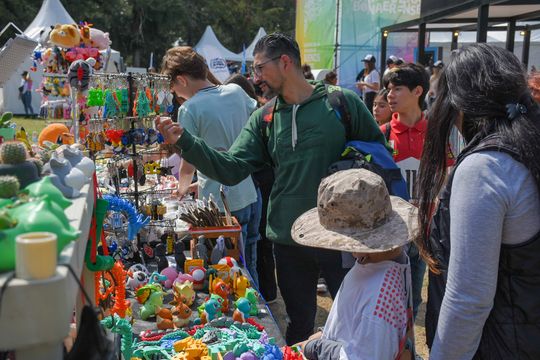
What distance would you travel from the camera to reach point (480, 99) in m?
1.33

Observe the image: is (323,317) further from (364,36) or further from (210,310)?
(364,36)

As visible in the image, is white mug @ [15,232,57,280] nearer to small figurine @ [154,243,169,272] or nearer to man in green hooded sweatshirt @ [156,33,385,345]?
man in green hooded sweatshirt @ [156,33,385,345]

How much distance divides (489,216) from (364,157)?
1.05 m

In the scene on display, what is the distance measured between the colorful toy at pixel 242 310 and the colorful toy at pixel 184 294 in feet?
0.71

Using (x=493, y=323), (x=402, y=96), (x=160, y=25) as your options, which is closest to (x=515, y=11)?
(x=402, y=96)

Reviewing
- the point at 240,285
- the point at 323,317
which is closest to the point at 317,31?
the point at 323,317

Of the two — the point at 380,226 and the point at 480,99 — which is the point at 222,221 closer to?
the point at 380,226

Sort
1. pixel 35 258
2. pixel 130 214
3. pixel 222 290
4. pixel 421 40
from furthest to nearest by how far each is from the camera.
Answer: pixel 421 40, pixel 130 214, pixel 222 290, pixel 35 258

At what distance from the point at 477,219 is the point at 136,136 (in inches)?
93.6

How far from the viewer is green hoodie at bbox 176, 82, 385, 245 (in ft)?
7.70

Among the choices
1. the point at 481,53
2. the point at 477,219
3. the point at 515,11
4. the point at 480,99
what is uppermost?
the point at 515,11

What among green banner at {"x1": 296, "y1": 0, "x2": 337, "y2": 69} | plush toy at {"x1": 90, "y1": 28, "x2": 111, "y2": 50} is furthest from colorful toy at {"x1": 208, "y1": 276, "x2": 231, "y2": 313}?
green banner at {"x1": 296, "y1": 0, "x2": 337, "y2": 69}

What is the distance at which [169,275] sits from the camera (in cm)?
271

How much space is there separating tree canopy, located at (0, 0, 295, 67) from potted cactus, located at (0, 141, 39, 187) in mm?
24885
